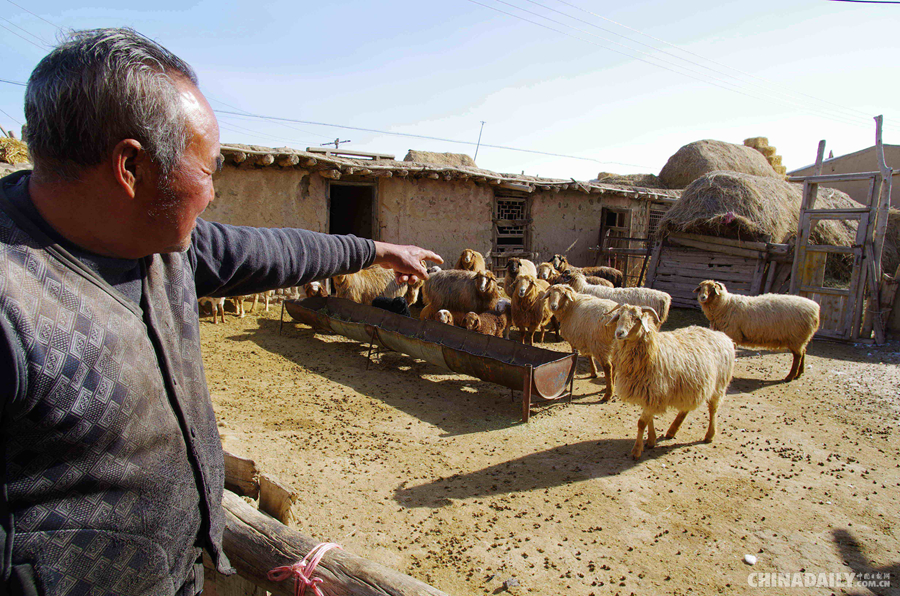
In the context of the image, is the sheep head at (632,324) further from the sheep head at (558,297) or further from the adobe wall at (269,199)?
the adobe wall at (269,199)

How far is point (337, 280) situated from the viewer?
10484 millimetres

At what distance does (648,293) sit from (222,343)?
25.0ft

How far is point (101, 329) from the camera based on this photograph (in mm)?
1065

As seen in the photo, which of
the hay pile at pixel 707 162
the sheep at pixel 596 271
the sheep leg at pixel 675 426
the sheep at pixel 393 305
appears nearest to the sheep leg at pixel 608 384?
the sheep leg at pixel 675 426

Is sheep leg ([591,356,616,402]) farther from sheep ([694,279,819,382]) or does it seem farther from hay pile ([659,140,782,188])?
hay pile ([659,140,782,188])

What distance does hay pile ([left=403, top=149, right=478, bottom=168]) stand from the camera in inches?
642

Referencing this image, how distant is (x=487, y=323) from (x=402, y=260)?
6386 mm

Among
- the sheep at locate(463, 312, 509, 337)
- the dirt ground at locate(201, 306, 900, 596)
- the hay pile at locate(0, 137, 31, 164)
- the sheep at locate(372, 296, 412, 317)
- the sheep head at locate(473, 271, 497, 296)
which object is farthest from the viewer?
the hay pile at locate(0, 137, 31, 164)

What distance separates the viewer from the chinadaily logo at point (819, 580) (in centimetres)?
339

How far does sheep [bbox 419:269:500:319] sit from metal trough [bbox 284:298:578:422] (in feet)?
4.66

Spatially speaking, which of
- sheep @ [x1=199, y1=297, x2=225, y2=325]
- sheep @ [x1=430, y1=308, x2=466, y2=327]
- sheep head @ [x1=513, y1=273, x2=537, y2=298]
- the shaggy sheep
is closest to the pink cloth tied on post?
sheep @ [x1=430, y1=308, x2=466, y2=327]

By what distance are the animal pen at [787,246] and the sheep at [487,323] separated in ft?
21.8

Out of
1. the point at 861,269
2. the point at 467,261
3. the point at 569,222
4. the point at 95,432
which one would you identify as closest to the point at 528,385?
the point at 95,432

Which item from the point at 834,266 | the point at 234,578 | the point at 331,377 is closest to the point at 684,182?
the point at 834,266
